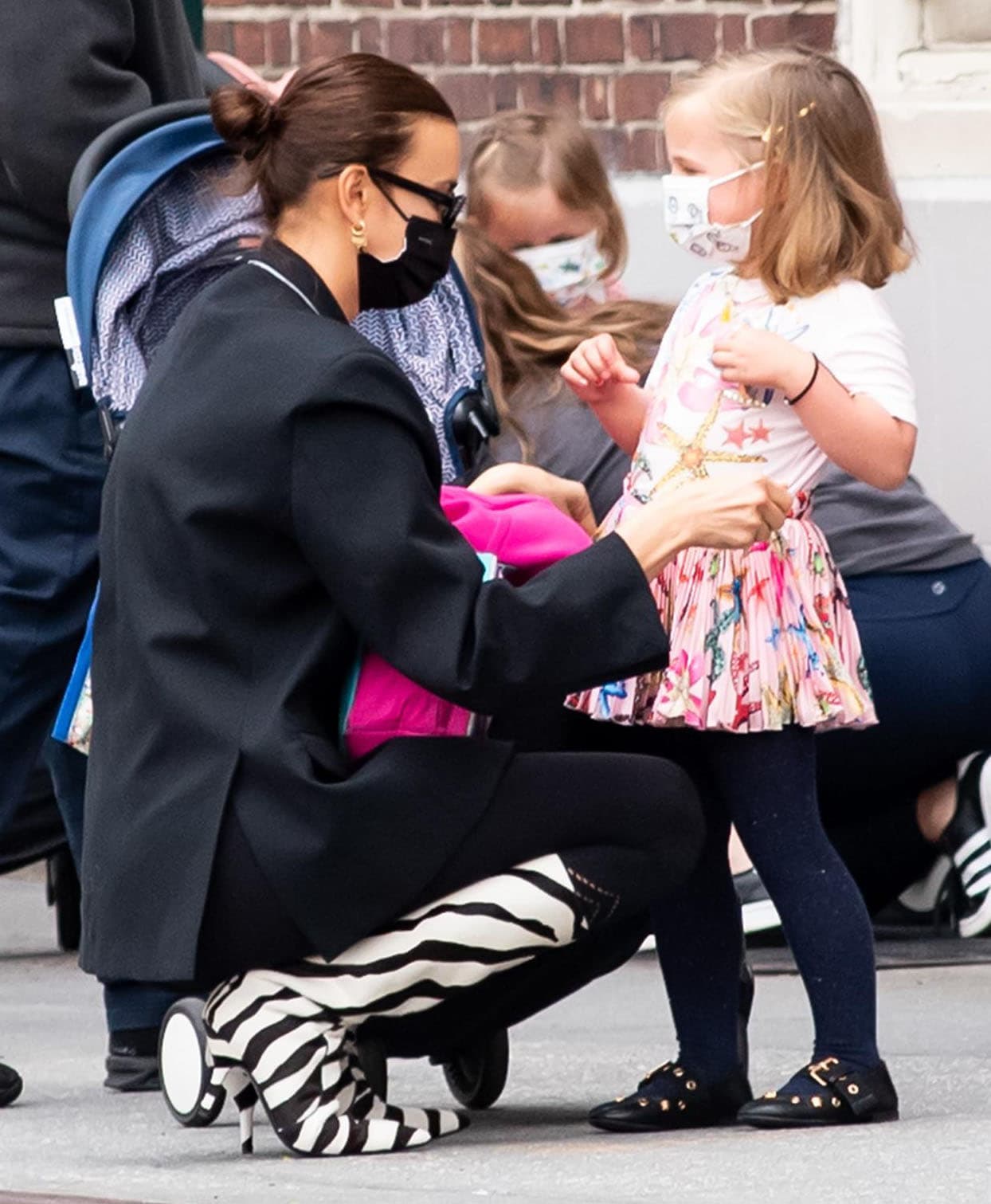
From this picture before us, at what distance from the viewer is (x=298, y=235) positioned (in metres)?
3.55

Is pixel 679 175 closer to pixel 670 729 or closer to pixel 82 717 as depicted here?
pixel 670 729

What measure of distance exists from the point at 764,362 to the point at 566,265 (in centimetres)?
173

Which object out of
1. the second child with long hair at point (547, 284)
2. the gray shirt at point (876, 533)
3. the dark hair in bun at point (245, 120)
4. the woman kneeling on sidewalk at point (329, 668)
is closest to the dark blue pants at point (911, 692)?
the gray shirt at point (876, 533)

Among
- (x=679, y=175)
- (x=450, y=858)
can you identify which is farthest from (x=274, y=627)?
(x=679, y=175)

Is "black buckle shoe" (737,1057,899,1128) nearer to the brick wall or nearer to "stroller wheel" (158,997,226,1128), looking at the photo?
"stroller wheel" (158,997,226,1128)

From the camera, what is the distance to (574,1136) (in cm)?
360

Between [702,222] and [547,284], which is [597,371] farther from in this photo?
[547,284]

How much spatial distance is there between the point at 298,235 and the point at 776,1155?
123cm

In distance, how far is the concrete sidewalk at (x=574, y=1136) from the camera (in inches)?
124

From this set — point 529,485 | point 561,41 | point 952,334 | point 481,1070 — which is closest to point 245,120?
point 529,485

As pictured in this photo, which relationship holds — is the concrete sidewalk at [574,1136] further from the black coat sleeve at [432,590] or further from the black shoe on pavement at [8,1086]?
the black coat sleeve at [432,590]

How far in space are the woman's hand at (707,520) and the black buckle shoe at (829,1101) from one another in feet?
2.16

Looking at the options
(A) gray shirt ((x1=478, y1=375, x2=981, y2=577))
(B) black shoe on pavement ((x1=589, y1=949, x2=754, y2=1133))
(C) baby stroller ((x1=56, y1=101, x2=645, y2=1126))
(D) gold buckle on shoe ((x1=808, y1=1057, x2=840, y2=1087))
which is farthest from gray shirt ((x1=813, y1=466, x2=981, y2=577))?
(D) gold buckle on shoe ((x1=808, y1=1057, x2=840, y2=1087))

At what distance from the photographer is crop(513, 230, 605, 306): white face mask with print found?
515 centimetres
